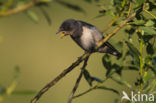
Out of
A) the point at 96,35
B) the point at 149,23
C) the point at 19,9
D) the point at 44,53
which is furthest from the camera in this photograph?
the point at 44,53

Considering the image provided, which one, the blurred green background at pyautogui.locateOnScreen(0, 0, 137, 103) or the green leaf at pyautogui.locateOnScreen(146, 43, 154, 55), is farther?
the blurred green background at pyautogui.locateOnScreen(0, 0, 137, 103)

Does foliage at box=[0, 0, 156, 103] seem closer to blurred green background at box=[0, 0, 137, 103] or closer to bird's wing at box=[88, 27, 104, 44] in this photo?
bird's wing at box=[88, 27, 104, 44]

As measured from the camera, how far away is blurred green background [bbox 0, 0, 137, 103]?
6141 mm

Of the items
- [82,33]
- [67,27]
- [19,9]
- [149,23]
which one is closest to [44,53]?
[82,33]

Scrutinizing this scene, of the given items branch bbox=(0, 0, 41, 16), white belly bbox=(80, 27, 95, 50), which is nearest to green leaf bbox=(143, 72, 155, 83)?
branch bbox=(0, 0, 41, 16)

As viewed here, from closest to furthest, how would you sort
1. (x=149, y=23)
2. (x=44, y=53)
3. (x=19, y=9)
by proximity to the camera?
(x=149, y=23), (x=19, y=9), (x=44, y=53)

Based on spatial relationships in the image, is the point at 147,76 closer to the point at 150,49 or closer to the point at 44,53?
the point at 150,49

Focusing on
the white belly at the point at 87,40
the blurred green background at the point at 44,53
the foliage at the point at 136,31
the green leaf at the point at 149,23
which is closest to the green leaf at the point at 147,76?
the foliage at the point at 136,31

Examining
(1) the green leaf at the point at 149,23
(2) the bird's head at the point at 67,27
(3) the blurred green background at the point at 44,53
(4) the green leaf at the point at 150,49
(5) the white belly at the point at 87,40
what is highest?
(1) the green leaf at the point at 149,23

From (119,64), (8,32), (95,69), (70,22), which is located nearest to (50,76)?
(95,69)

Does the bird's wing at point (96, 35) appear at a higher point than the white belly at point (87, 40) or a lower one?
higher

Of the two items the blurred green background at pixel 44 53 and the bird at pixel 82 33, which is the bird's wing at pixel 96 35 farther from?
the blurred green background at pixel 44 53

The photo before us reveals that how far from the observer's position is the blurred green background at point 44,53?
6.14 meters

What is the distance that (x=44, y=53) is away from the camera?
7246 mm
